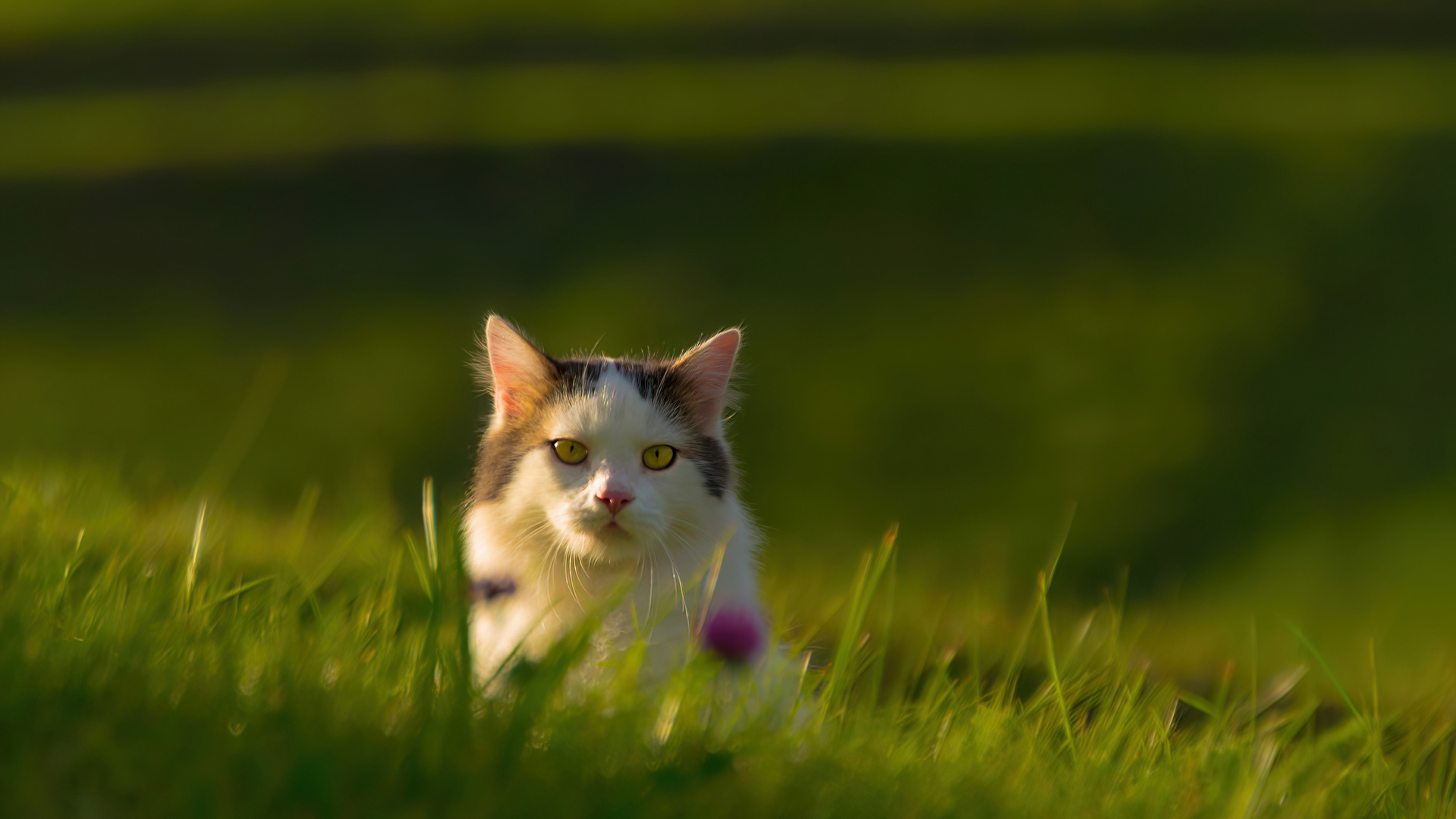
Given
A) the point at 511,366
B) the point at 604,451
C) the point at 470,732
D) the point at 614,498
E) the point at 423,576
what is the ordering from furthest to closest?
the point at 511,366, the point at 604,451, the point at 614,498, the point at 423,576, the point at 470,732

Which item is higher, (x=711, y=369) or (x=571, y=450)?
(x=711, y=369)

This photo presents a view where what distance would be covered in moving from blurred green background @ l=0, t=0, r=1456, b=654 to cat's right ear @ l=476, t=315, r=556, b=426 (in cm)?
294

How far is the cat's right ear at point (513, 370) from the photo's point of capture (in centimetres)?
239

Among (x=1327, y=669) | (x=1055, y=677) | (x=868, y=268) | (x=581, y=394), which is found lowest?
(x=1055, y=677)

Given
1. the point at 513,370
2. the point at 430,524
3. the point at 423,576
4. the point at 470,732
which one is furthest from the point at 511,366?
the point at 470,732

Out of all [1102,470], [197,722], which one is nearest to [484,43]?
[1102,470]

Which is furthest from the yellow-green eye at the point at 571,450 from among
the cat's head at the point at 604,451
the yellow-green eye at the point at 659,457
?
the yellow-green eye at the point at 659,457

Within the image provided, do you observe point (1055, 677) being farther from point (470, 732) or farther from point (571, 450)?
point (571, 450)

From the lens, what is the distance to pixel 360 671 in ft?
4.77

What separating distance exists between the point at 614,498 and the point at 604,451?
0.18 meters

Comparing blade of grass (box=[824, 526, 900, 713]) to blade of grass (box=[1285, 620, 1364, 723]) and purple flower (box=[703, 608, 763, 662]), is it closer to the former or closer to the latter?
purple flower (box=[703, 608, 763, 662])

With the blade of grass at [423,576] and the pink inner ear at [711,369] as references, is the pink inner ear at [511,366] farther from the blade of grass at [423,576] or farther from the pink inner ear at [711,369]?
the blade of grass at [423,576]

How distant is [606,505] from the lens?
6.82 ft

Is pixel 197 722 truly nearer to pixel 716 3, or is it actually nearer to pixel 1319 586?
pixel 1319 586
